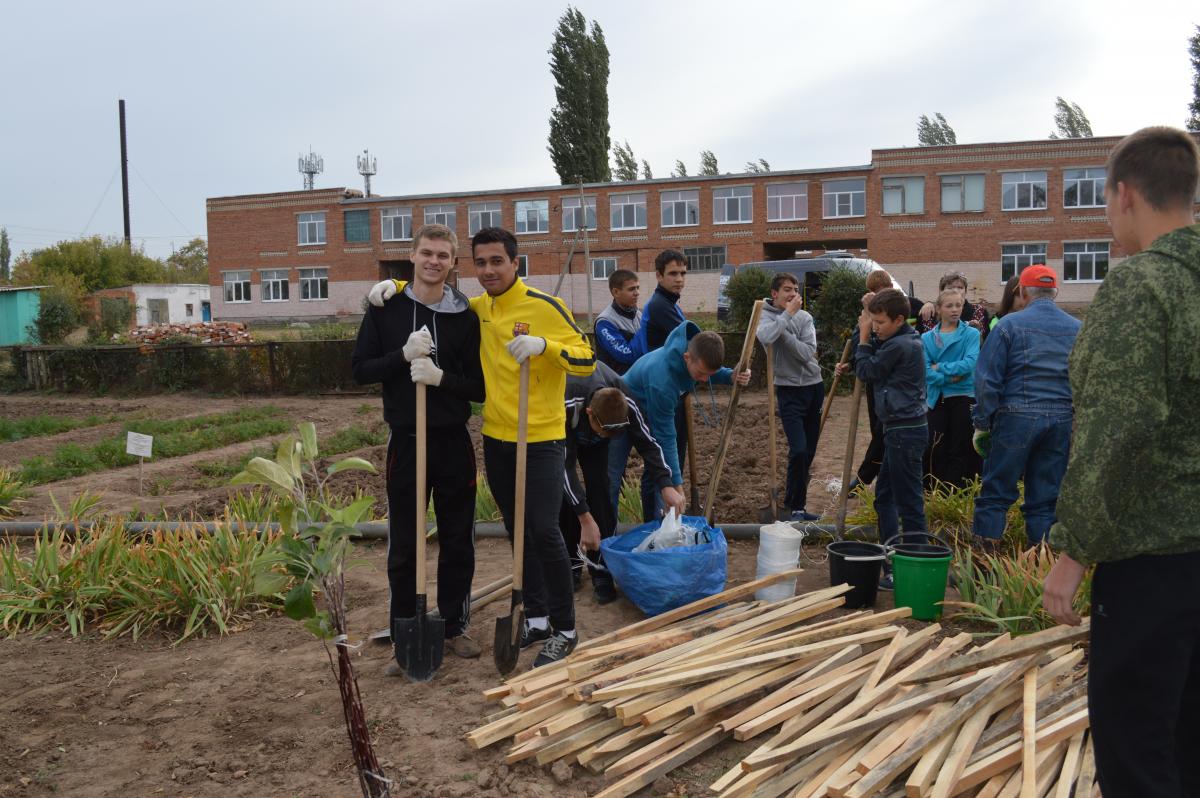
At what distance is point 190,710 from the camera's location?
3.96 metres

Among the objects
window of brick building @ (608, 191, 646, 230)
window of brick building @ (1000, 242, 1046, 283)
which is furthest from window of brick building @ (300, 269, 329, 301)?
window of brick building @ (1000, 242, 1046, 283)

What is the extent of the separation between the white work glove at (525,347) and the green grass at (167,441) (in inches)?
276

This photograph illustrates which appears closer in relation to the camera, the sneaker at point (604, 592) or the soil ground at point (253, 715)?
the soil ground at point (253, 715)

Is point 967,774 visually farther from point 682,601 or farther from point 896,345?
point 896,345

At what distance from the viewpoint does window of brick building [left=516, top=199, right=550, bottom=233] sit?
1737 inches

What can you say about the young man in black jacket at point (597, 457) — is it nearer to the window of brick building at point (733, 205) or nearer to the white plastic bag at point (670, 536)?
the white plastic bag at point (670, 536)

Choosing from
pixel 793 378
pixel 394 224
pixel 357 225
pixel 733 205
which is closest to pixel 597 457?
pixel 793 378

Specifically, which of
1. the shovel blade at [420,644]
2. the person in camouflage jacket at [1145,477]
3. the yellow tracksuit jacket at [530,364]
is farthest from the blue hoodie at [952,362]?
the person in camouflage jacket at [1145,477]

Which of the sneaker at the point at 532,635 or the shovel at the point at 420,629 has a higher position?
the shovel at the point at 420,629

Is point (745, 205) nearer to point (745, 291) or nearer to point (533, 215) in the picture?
point (533, 215)

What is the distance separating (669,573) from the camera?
4582 millimetres

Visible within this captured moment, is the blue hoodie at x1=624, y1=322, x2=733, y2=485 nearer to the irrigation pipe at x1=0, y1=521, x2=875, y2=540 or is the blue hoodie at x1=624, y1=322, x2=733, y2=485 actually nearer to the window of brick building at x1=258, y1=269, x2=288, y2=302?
the irrigation pipe at x1=0, y1=521, x2=875, y2=540

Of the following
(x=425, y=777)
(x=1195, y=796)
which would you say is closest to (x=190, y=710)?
(x=425, y=777)

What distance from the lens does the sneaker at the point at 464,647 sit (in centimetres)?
438
